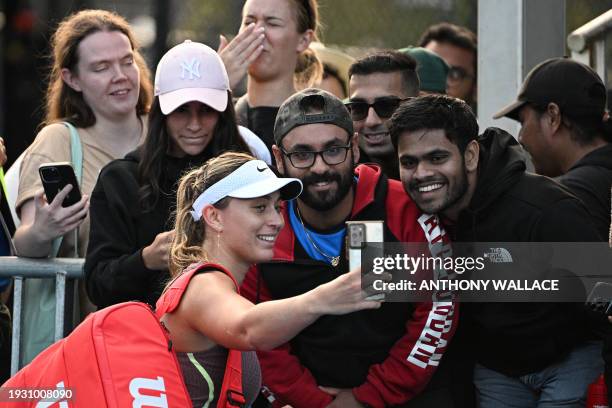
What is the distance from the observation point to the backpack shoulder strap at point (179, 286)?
392cm

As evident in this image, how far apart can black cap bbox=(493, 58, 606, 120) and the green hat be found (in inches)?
47.8

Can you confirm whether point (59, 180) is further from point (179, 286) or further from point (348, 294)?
point (348, 294)

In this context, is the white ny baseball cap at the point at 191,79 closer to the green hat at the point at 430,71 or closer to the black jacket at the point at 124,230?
the black jacket at the point at 124,230

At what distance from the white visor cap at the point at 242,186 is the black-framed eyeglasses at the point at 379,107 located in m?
1.40

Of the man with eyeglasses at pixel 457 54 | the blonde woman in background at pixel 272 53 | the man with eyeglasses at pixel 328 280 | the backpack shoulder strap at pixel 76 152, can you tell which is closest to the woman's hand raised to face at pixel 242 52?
the blonde woman in background at pixel 272 53

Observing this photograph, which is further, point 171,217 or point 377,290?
point 171,217

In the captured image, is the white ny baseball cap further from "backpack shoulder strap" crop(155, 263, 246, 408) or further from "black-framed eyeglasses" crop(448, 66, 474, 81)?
"black-framed eyeglasses" crop(448, 66, 474, 81)

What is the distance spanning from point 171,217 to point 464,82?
352 cm

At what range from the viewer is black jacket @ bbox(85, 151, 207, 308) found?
495cm

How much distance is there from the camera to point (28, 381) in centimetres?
381

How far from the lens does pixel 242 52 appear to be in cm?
605

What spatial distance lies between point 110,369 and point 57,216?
1806 mm

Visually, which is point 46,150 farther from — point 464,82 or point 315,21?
point 464,82

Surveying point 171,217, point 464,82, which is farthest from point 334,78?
point 171,217
